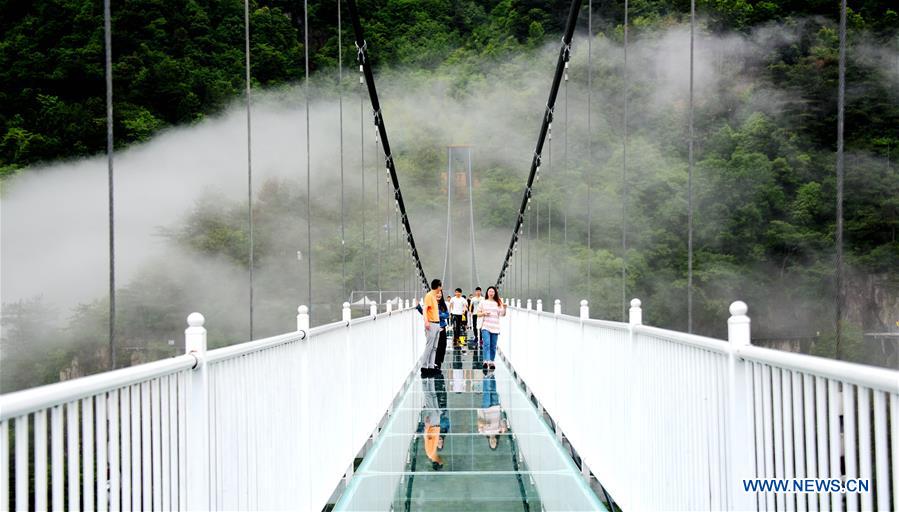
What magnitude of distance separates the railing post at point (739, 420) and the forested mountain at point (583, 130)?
456 inches

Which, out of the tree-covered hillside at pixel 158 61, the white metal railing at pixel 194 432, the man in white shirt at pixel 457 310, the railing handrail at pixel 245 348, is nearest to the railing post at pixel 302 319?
the white metal railing at pixel 194 432

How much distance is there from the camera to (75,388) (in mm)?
1517

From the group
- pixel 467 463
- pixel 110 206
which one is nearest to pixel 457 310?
pixel 467 463

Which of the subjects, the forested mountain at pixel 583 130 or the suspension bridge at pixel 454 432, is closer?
the suspension bridge at pixel 454 432

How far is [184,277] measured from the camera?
48.4 m

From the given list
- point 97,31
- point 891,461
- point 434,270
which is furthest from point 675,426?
point 434,270

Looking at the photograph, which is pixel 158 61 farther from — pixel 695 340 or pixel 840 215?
pixel 695 340

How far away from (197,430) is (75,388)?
0.71 metres

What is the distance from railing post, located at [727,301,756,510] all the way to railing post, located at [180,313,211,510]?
1.35m

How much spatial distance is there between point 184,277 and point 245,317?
10547mm

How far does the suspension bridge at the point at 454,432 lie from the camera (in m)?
1.51

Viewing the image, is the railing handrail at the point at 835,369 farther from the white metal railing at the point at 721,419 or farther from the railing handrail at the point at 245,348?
the railing handrail at the point at 245,348

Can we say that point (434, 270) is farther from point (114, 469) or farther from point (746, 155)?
point (114, 469)

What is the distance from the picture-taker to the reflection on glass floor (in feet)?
13.4
